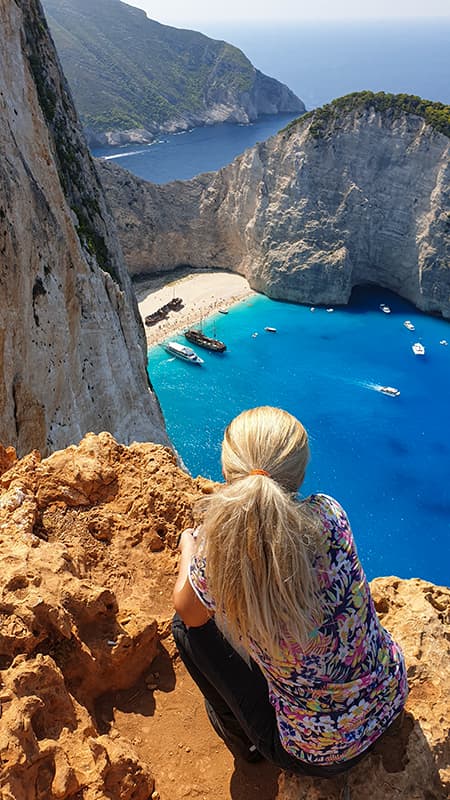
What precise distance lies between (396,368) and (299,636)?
39.7m

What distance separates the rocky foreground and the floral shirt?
0.53 meters

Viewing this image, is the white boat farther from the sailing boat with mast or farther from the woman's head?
the woman's head

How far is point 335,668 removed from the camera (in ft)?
10.0

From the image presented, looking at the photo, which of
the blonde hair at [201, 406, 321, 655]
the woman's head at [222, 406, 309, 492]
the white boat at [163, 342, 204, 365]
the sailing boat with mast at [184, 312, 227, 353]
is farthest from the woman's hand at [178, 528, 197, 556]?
the sailing boat with mast at [184, 312, 227, 353]

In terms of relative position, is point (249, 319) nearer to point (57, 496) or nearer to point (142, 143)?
point (57, 496)

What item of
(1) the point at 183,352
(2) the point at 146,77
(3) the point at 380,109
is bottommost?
(1) the point at 183,352

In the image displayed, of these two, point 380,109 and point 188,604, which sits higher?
point 380,109

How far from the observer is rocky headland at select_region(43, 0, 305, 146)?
125688 millimetres

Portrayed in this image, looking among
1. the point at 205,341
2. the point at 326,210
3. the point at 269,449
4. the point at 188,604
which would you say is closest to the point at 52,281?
the point at 188,604

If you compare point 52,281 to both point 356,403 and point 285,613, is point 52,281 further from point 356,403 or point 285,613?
point 356,403

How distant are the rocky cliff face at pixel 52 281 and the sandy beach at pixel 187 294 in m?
22.8

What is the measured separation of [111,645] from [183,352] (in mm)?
36184

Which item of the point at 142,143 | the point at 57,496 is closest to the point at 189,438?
the point at 57,496

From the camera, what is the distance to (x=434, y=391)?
1491 inches
